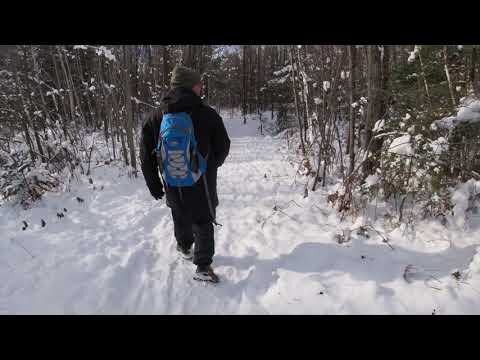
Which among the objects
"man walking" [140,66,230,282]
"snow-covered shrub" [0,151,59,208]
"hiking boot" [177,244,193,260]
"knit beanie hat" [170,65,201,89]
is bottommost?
"hiking boot" [177,244,193,260]

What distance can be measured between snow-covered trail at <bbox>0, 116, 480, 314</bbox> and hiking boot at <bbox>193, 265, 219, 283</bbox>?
0.06 meters

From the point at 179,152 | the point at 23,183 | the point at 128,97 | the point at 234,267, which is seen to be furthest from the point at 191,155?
the point at 128,97

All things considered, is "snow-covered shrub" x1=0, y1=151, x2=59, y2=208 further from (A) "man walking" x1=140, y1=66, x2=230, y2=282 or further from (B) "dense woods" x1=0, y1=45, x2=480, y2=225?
(A) "man walking" x1=140, y1=66, x2=230, y2=282

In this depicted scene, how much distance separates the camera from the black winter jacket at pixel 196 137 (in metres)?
2.16

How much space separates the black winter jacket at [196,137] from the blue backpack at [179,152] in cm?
7

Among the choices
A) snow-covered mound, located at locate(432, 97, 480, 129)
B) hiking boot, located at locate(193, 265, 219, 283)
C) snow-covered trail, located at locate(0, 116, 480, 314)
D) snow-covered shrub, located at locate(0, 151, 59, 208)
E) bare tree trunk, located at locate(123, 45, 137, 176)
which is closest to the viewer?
snow-covered trail, located at locate(0, 116, 480, 314)

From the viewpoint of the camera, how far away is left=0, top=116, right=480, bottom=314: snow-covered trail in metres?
2.04

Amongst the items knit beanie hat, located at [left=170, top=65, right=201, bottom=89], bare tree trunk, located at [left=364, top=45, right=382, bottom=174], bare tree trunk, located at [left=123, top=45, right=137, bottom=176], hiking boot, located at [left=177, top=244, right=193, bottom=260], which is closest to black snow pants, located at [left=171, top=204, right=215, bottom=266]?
hiking boot, located at [left=177, top=244, right=193, bottom=260]

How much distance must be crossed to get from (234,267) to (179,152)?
1.35 meters

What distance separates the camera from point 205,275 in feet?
8.00

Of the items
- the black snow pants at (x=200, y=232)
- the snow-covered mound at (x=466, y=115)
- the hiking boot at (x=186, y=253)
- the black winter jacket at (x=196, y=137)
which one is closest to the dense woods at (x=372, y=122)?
the snow-covered mound at (x=466, y=115)

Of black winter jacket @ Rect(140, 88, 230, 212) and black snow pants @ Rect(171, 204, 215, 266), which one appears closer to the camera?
black winter jacket @ Rect(140, 88, 230, 212)
